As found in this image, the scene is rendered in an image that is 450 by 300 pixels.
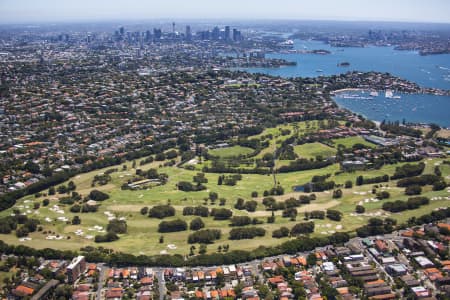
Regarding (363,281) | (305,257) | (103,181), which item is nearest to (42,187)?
(103,181)

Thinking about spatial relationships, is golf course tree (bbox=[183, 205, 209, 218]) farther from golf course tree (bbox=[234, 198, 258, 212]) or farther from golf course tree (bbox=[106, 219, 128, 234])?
golf course tree (bbox=[106, 219, 128, 234])

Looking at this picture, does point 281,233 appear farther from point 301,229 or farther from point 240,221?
point 240,221

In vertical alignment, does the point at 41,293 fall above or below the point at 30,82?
below

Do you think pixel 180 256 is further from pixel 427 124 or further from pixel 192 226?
pixel 427 124

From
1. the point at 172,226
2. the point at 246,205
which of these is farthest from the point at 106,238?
the point at 246,205

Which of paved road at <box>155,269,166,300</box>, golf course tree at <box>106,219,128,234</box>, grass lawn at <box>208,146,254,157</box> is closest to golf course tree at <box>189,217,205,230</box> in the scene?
golf course tree at <box>106,219,128,234</box>

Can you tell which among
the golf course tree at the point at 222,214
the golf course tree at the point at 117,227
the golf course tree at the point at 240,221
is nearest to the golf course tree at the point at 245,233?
the golf course tree at the point at 240,221

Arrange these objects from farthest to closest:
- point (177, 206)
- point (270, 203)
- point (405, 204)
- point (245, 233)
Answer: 1. point (177, 206)
2. point (270, 203)
3. point (405, 204)
4. point (245, 233)
